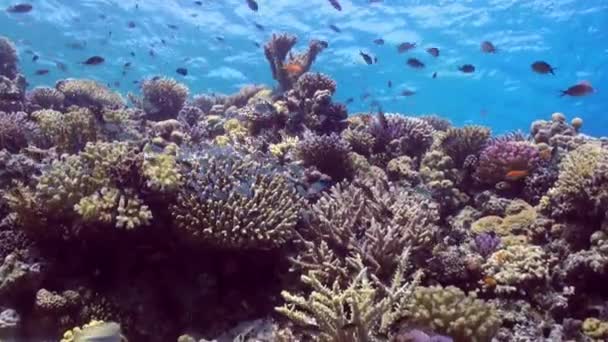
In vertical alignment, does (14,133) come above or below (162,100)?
below

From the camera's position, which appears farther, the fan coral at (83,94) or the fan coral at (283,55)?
the fan coral at (283,55)

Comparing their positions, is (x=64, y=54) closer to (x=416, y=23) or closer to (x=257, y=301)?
(x=416, y=23)

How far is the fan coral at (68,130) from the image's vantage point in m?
6.75

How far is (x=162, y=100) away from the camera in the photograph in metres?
12.2

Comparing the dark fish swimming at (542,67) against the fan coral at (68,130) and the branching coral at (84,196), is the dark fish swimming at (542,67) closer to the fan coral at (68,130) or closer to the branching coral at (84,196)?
the branching coral at (84,196)

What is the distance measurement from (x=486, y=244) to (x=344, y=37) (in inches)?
1229

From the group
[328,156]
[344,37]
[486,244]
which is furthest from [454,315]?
[344,37]

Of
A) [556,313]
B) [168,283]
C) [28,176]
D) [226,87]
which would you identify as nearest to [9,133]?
[28,176]

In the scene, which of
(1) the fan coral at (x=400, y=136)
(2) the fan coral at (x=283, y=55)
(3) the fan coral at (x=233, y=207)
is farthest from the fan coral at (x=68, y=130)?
(2) the fan coral at (x=283, y=55)

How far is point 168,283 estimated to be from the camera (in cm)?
515

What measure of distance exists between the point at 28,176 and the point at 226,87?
43.7 metres

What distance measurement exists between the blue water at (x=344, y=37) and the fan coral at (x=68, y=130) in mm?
15347

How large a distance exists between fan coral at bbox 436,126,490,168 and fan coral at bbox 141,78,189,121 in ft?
24.7

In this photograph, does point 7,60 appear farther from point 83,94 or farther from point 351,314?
point 351,314
